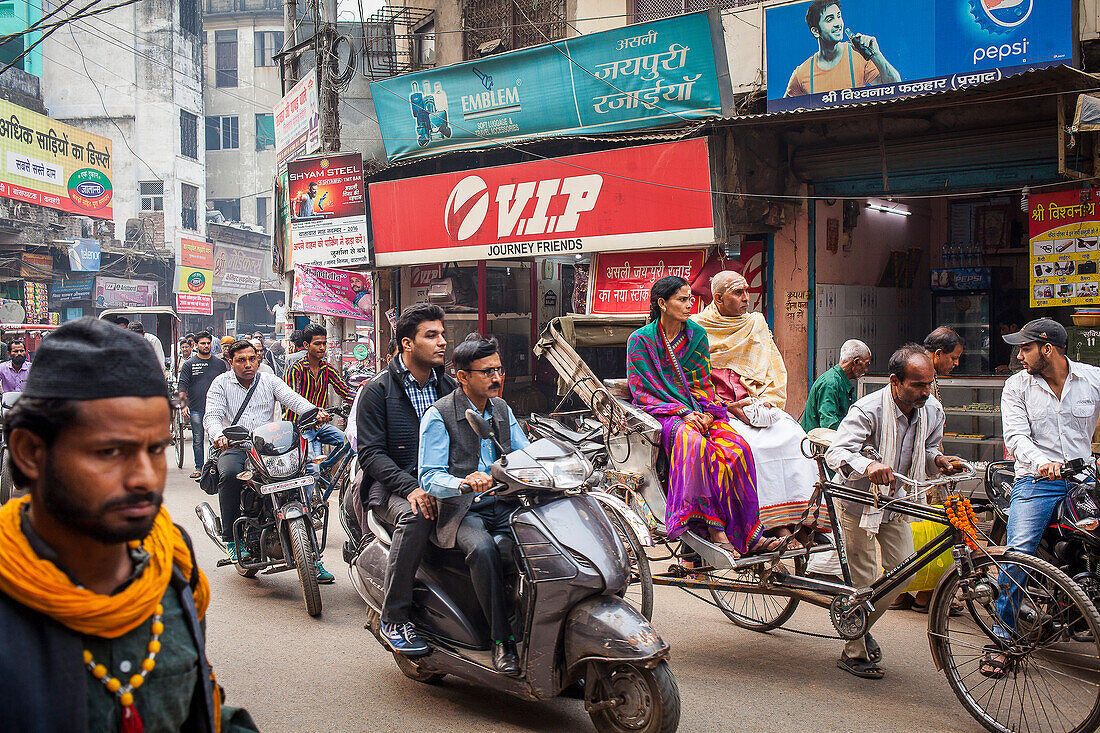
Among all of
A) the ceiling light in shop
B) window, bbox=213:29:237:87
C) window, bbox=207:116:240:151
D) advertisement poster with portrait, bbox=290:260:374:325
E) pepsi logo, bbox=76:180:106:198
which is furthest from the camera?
window, bbox=213:29:237:87

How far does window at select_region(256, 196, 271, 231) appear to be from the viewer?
49.4 metres

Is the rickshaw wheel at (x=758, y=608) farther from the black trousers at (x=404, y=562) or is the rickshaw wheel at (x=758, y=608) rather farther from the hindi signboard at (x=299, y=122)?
the hindi signboard at (x=299, y=122)

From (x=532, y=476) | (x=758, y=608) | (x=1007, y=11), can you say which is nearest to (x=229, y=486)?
(x=532, y=476)

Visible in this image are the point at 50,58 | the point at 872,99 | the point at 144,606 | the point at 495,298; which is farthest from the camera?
the point at 50,58

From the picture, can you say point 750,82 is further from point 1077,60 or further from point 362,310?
point 362,310

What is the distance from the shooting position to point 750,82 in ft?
35.0

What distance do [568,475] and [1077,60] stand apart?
7.16 m

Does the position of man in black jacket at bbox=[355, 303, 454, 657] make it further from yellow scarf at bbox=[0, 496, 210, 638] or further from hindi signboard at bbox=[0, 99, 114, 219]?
hindi signboard at bbox=[0, 99, 114, 219]

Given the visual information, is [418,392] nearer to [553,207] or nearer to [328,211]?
[553,207]

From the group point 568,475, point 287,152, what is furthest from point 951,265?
point 287,152

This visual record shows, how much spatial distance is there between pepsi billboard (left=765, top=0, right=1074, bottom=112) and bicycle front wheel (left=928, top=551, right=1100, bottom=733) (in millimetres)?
5476

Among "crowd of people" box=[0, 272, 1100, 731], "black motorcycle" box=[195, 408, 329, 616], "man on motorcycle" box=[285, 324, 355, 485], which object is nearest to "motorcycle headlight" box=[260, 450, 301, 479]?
"black motorcycle" box=[195, 408, 329, 616]

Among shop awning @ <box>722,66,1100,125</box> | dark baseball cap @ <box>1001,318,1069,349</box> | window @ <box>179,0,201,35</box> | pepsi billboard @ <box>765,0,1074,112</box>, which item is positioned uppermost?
window @ <box>179,0,201,35</box>

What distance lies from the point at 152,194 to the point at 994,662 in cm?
4337
